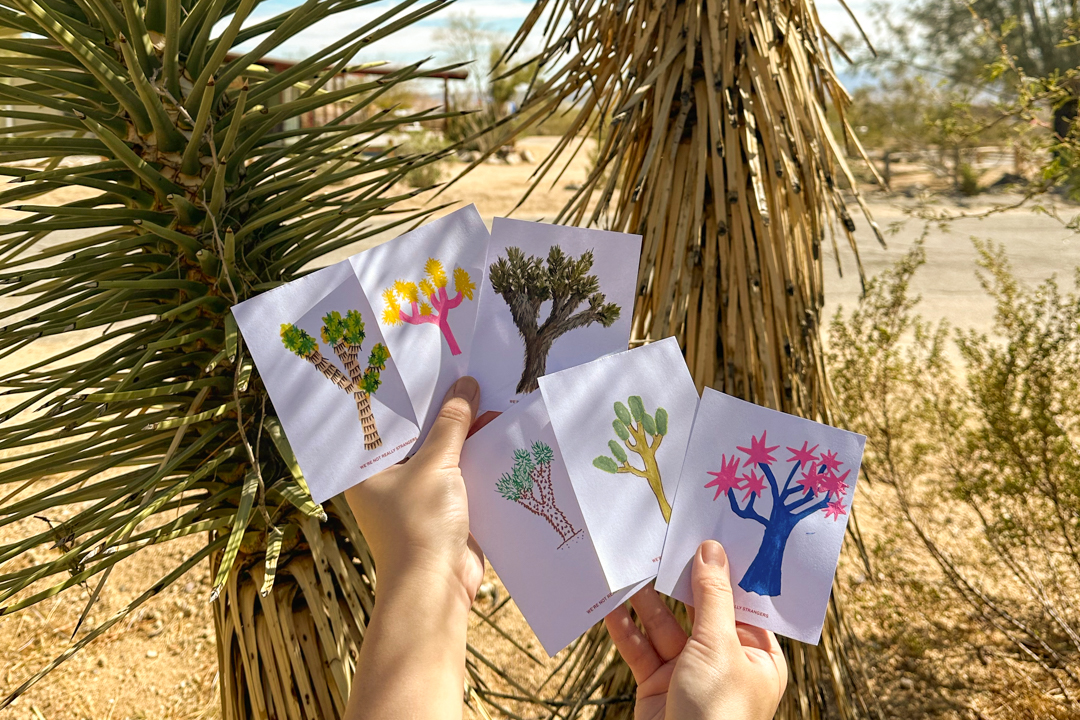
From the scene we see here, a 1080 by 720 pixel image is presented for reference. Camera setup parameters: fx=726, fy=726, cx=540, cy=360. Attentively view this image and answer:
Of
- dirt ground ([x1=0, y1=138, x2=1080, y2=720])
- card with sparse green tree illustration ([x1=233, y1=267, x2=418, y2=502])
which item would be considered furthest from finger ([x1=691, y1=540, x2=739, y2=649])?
dirt ground ([x1=0, y1=138, x2=1080, y2=720])

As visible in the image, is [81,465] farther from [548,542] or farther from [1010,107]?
[1010,107]

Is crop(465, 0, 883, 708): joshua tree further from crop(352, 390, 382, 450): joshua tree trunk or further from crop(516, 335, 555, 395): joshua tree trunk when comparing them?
crop(352, 390, 382, 450): joshua tree trunk

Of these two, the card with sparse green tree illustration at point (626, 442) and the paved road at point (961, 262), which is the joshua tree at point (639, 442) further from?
the paved road at point (961, 262)

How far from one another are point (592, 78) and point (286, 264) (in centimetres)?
80

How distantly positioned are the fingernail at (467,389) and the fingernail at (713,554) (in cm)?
40

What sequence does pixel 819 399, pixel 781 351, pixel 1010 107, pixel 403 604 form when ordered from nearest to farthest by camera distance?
pixel 403 604
pixel 781 351
pixel 819 399
pixel 1010 107

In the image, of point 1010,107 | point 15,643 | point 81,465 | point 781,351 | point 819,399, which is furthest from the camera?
point 15,643

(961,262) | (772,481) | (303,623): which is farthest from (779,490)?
(961,262)

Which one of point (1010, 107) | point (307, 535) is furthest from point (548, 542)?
point (1010, 107)

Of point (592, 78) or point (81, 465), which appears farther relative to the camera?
point (592, 78)

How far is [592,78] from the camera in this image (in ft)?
4.97

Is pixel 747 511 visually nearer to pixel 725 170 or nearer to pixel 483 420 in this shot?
pixel 483 420

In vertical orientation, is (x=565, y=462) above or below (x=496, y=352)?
below

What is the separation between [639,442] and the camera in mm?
1083
